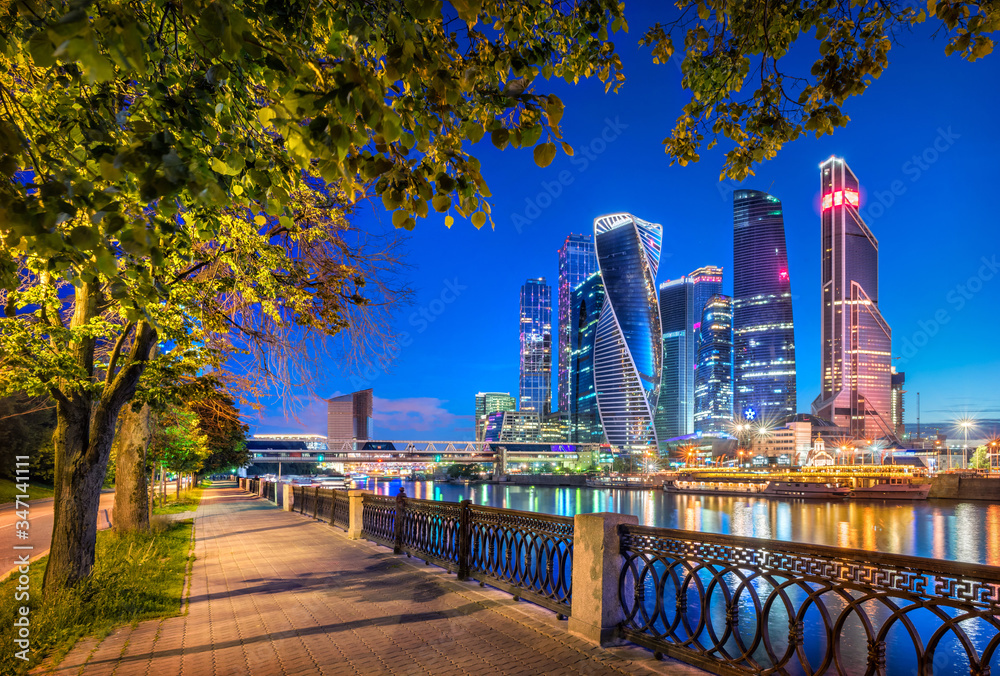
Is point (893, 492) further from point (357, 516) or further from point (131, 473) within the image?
point (131, 473)

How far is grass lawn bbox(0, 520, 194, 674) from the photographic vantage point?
211 inches

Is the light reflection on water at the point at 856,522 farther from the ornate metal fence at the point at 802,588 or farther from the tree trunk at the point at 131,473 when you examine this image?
the ornate metal fence at the point at 802,588

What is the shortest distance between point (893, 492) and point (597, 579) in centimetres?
9020

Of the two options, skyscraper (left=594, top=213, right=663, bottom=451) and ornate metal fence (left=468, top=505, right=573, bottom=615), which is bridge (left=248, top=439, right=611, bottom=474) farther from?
ornate metal fence (left=468, top=505, right=573, bottom=615)

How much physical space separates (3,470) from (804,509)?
7516 centimetres

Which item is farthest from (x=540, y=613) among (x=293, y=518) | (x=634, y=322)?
(x=634, y=322)

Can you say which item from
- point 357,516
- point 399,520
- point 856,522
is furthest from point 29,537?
point 856,522

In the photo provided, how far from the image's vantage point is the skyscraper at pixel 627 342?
Answer: 143 metres

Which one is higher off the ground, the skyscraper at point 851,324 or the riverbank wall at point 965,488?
the skyscraper at point 851,324

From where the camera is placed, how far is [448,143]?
329cm

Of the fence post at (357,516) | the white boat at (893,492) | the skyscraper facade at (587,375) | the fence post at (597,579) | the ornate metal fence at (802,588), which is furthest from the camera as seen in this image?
the skyscraper facade at (587,375)

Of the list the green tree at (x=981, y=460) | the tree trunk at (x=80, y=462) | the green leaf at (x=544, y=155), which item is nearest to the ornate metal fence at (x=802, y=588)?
the green leaf at (x=544, y=155)

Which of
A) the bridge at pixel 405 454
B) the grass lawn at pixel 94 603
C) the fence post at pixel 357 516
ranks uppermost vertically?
the grass lawn at pixel 94 603

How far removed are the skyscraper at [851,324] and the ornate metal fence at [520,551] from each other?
19817 centimetres
